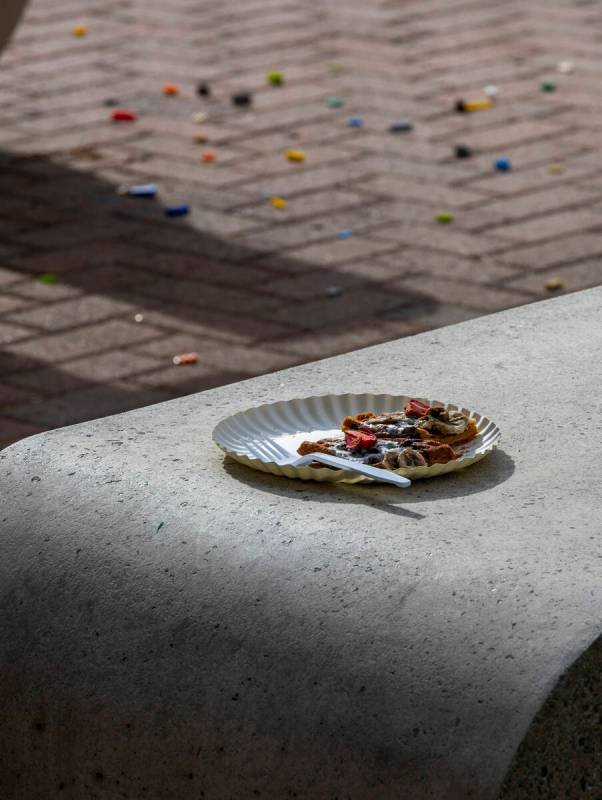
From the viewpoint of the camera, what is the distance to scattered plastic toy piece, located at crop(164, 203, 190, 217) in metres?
4.39

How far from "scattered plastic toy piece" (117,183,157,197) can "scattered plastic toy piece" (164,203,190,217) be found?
135 mm

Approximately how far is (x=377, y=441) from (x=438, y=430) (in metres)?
0.08

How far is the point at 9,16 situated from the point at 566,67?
2.14 m

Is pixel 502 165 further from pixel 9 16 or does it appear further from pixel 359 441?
pixel 359 441

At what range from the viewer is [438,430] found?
6.28 ft

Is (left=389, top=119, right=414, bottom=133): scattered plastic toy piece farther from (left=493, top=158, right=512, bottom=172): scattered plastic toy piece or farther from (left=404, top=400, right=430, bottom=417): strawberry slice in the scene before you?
(left=404, top=400, right=430, bottom=417): strawberry slice

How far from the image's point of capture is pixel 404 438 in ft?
6.29

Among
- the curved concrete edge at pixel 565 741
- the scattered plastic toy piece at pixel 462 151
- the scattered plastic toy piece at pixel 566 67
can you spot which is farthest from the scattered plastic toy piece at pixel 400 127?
the curved concrete edge at pixel 565 741

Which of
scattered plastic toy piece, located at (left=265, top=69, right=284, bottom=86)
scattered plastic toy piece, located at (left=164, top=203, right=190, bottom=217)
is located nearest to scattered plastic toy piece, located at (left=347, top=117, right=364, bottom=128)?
scattered plastic toy piece, located at (left=265, top=69, right=284, bottom=86)

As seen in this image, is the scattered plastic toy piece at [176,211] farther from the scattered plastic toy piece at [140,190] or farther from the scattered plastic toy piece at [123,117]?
the scattered plastic toy piece at [123,117]

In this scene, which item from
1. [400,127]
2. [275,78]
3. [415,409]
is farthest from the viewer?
[275,78]

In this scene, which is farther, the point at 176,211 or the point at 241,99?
the point at 241,99

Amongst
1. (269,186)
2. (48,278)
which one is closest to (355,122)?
(269,186)

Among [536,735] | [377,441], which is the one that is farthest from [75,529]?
[536,735]
